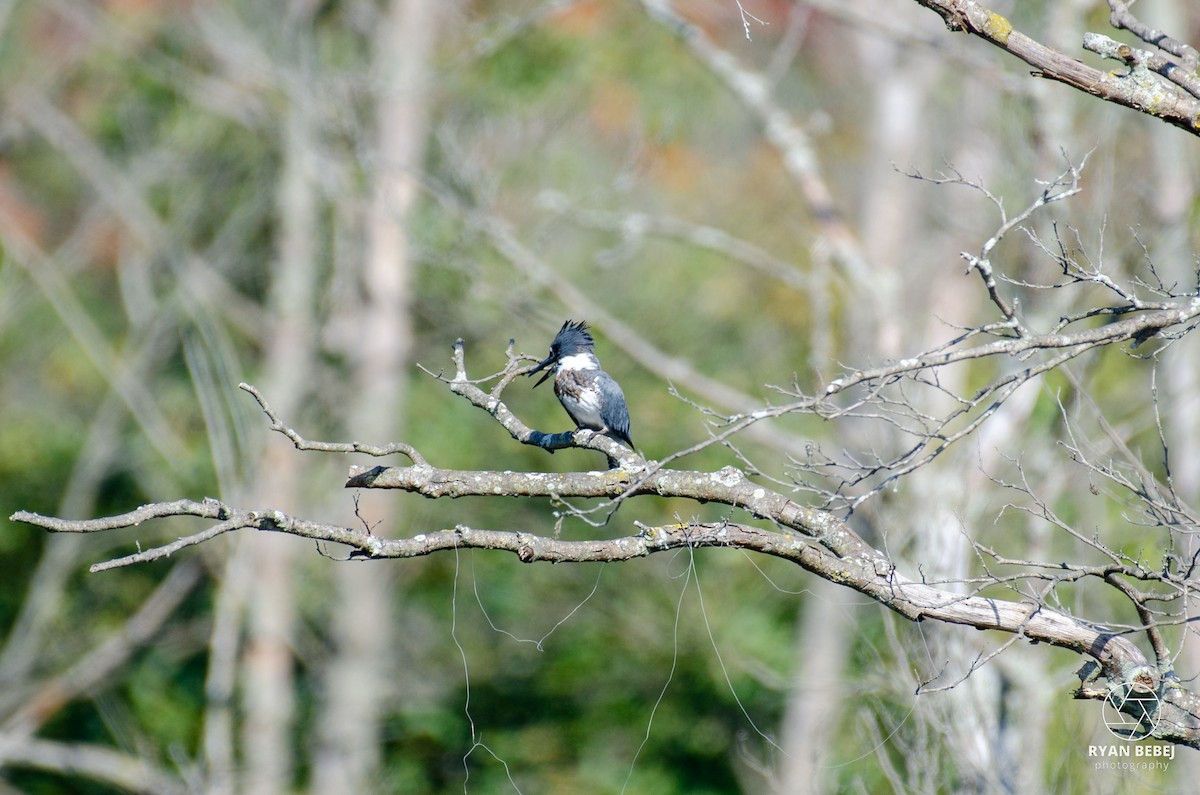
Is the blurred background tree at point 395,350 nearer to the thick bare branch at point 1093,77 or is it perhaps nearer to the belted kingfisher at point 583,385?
the belted kingfisher at point 583,385

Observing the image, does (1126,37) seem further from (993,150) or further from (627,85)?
(627,85)

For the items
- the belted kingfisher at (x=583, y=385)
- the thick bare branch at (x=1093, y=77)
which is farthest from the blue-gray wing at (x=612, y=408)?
the thick bare branch at (x=1093, y=77)

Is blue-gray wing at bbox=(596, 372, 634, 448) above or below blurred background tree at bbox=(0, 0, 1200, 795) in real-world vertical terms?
below

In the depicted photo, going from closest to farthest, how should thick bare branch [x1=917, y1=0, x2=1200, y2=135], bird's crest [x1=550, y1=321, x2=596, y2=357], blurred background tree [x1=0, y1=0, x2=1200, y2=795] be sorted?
thick bare branch [x1=917, y1=0, x2=1200, y2=135] → bird's crest [x1=550, y1=321, x2=596, y2=357] → blurred background tree [x1=0, y1=0, x2=1200, y2=795]

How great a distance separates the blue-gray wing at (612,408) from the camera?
448cm

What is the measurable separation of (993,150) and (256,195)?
6.43m

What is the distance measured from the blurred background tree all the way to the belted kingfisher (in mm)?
2828

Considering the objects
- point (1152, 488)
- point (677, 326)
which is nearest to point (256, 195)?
point (677, 326)

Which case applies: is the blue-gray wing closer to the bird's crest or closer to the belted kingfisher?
the belted kingfisher

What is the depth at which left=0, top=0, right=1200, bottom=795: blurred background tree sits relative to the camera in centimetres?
854

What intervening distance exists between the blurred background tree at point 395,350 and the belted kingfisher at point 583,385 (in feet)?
9.28

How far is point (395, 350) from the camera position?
9898 millimetres

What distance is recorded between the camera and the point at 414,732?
1061 centimetres

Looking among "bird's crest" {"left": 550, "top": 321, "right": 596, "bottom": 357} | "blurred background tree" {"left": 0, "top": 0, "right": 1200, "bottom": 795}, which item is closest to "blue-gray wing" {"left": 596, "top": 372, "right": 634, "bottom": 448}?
"bird's crest" {"left": 550, "top": 321, "right": 596, "bottom": 357}
